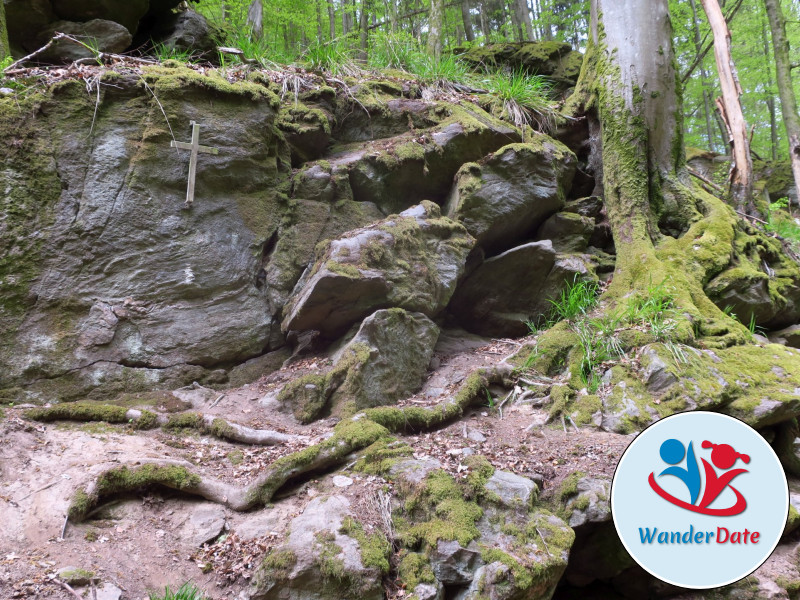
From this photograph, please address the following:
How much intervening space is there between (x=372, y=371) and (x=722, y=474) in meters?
2.91

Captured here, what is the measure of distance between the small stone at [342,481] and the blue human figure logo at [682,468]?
6.61 feet

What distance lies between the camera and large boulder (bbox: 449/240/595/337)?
6230mm


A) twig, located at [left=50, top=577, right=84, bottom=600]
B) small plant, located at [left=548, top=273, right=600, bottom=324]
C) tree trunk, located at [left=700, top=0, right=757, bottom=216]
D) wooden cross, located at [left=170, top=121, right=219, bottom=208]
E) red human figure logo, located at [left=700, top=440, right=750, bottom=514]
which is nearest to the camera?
twig, located at [left=50, top=577, right=84, bottom=600]

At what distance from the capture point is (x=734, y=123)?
778cm

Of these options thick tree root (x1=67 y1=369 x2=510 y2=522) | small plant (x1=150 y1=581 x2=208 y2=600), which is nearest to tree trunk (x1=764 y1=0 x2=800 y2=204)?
thick tree root (x1=67 y1=369 x2=510 y2=522)

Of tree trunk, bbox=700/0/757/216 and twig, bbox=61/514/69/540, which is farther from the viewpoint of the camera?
tree trunk, bbox=700/0/757/216

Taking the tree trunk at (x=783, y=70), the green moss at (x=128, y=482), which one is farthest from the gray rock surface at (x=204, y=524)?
the tree trunk at (x=783, y=70)

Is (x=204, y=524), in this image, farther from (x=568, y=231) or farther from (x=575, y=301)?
(x=568, y=231)

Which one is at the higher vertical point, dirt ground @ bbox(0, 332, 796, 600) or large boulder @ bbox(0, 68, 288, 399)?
large boulder @ bbox(0, 68, 288, 399)

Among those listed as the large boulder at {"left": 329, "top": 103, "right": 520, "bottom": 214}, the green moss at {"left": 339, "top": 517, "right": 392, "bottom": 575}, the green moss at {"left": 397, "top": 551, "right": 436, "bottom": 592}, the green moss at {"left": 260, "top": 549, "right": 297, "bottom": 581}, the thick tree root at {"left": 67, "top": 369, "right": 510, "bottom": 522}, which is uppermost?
the large boulder at {"left": 329, "top": 103, "right": 520, "bottom": 214}

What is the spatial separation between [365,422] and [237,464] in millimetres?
1038

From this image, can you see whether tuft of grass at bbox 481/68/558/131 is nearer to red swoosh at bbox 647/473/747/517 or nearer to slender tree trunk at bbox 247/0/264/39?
slender tree trunk at bbox 247/0/264/39

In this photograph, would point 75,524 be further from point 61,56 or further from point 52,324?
point 61,56

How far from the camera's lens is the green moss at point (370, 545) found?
2738mm
